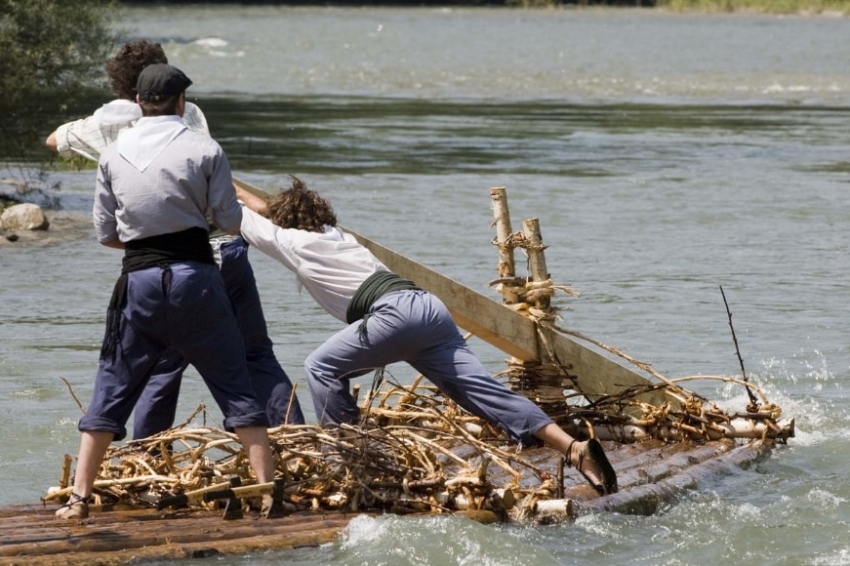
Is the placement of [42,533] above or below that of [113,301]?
below

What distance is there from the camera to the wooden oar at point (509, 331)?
7.95 m

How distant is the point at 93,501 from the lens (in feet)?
22.0

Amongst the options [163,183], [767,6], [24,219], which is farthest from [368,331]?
[767,6]

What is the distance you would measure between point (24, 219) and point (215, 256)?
1080 cm

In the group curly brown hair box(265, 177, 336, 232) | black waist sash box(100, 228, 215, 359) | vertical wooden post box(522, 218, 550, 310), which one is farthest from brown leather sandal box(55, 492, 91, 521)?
vertical wooden post box(522, 218, 550, 310)

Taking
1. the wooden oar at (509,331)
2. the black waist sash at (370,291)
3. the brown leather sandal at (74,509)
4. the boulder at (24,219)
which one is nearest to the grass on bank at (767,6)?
the boulder at (24,219)

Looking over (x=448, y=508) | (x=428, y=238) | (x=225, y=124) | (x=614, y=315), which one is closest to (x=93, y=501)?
(x=448, y=508)

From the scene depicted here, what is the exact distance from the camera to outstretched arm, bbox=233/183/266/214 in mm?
7352

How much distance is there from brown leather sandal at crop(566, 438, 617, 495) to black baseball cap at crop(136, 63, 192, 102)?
91.4 inches

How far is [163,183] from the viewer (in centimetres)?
623

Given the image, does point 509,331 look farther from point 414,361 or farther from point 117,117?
point 117,117

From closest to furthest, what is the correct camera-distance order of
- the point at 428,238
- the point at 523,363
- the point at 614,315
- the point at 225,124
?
the point at 523,363
the point at 614,315
the point at 428,238
the point at 225,124

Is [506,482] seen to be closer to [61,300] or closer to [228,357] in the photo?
[228,357]

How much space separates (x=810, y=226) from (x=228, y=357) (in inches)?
491
